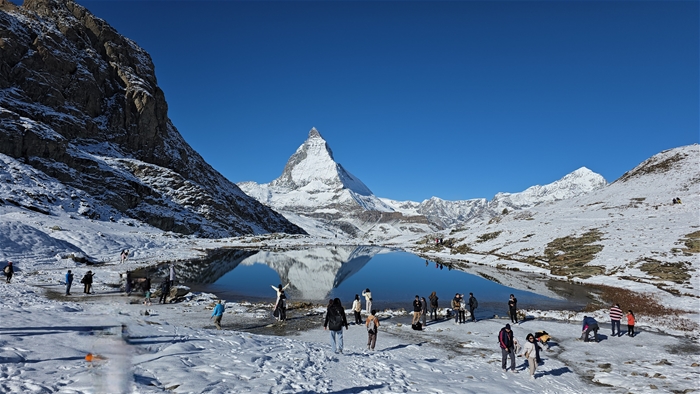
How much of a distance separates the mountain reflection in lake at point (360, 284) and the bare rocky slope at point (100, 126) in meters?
70.2

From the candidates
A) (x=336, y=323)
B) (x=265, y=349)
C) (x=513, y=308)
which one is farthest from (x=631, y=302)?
(x=265, y=349)

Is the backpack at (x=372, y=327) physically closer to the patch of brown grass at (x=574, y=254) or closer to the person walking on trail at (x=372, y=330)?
the person walking on trail at (x=372, y=330)

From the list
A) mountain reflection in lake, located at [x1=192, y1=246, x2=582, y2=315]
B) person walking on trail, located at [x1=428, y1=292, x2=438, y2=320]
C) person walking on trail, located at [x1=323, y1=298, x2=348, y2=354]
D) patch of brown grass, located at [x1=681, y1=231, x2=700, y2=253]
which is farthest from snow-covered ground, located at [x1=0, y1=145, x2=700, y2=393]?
mountain reflection in lake, located at [x1=192, y1=246, x2=582, y2=315]

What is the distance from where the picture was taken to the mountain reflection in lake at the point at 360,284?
3303 cm

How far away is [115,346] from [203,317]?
16.2 m

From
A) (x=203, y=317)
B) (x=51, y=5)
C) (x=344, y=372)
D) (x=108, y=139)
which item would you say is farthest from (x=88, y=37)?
(x=344, y=372)

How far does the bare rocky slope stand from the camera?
107 meters

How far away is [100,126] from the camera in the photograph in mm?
142875

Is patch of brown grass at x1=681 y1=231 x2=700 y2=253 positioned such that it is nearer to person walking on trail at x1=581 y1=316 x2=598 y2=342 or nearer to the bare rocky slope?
person walking on trail at x1=581 y1=316 x2=598 y2=342

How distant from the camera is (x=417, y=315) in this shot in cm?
2214

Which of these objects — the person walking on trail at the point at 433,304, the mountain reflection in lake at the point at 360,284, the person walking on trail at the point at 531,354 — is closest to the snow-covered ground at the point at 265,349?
the person walking on trail at the point at 531,354

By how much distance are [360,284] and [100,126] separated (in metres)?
144

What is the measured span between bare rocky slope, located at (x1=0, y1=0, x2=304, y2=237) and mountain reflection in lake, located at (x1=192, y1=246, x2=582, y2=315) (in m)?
70.2

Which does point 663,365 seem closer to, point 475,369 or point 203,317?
point 475,369
